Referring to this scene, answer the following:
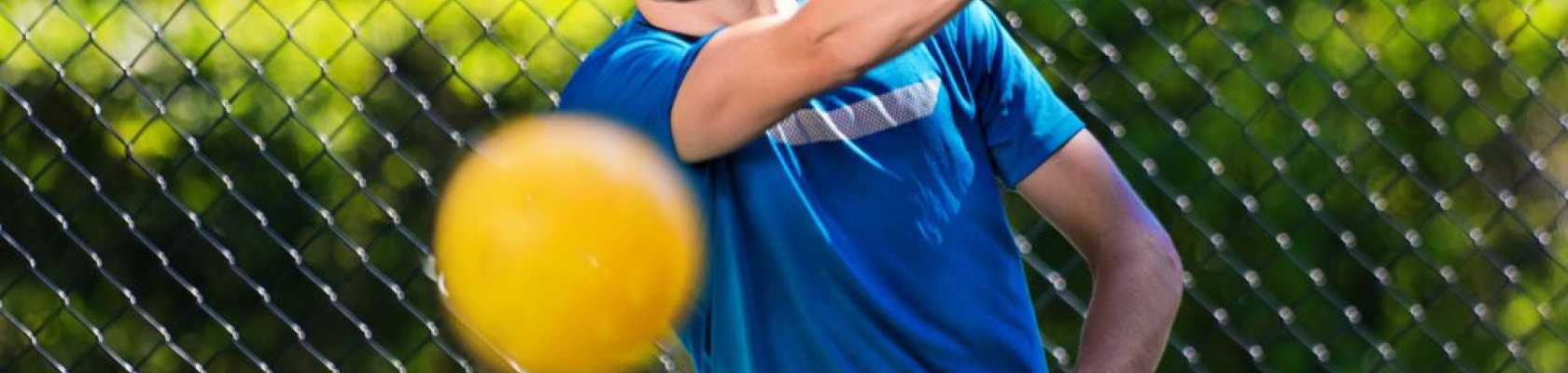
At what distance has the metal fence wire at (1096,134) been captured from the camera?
137 inches

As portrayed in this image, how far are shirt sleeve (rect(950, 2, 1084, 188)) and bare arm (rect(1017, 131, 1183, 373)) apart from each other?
2 cm

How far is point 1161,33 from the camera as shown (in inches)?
145

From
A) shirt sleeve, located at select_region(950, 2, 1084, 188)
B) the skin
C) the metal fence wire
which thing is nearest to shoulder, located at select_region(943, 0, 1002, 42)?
shirt sleeve, located at select_region(950, 2, 1084, 188)

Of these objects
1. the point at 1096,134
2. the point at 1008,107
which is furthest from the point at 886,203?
the point at 1096,134

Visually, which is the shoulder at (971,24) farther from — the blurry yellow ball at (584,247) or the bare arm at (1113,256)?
the blurry yellow ball at (584,247)

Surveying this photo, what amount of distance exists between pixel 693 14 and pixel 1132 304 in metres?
0.41

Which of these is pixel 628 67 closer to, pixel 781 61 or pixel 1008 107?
pixel 781 61

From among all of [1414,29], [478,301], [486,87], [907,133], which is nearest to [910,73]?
[907,133]

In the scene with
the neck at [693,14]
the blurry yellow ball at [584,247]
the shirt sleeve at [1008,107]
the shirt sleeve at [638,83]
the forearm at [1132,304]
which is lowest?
the blurry yellow ball at [584,247]

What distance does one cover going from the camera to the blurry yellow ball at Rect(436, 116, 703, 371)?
1596 mm

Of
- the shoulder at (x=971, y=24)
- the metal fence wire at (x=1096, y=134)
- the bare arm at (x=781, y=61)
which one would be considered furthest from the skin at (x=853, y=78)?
the metal fence wire at (x=1096, y=134)

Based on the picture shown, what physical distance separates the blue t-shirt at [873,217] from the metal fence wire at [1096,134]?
65.9 inches

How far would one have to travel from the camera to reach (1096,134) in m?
3.64

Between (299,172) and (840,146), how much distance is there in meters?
2.12
